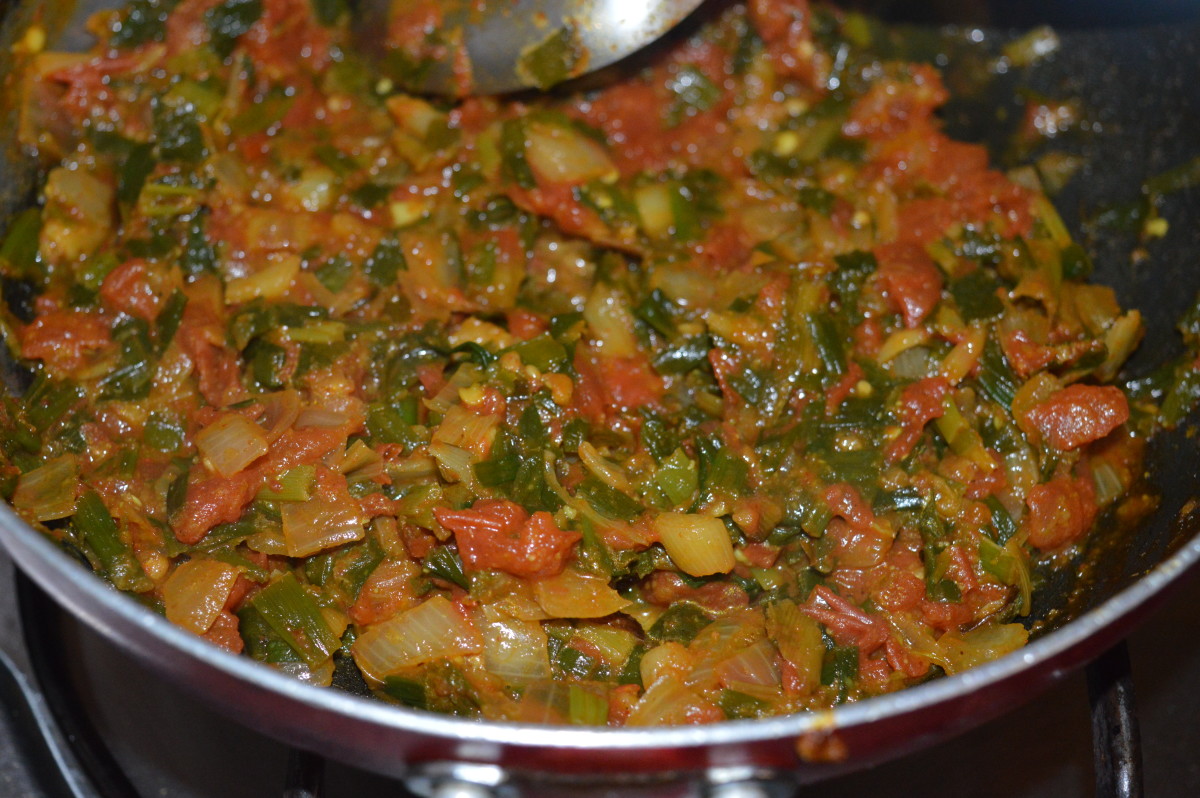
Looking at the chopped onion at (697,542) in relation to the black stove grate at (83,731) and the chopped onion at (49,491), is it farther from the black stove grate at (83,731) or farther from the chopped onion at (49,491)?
the chopped onion at (49,491)

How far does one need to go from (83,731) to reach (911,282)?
289 centimetres

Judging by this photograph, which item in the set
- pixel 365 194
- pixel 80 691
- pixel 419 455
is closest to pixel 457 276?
pixel 365 194

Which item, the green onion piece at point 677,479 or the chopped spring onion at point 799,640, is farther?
the green onion piece at point 677,479

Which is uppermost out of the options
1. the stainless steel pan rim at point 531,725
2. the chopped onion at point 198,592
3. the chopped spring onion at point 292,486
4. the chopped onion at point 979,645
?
the stainless steel pan rim at point 531,725

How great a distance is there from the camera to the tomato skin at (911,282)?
11.3ft

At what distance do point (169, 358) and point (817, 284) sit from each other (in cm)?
211

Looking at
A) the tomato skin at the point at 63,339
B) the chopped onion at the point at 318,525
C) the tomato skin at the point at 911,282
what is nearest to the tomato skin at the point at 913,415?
the tomato skin at the point at 911,282

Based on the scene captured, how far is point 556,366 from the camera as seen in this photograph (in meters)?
3.30

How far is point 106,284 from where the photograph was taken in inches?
135

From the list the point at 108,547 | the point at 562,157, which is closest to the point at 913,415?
the point at 562,157

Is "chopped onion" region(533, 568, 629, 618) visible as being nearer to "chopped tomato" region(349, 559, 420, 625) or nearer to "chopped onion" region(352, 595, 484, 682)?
"chopped onion" region(352, 595, 484, 682)

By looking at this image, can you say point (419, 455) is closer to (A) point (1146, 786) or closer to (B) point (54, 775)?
(B) point (54, 775)

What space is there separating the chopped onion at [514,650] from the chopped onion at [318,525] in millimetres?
475

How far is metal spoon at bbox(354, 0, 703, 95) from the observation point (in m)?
3.64
